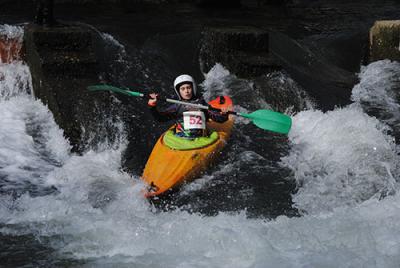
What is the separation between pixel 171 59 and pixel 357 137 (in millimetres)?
3308

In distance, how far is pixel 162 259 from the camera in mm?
4855

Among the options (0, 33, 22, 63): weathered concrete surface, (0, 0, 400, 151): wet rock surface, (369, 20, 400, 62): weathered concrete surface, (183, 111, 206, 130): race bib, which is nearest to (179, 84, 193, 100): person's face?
(183, 111, 206, 130): race bib

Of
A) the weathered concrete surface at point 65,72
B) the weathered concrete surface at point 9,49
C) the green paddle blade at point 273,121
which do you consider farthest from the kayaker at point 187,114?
the weathered concrete surface at point 9,49

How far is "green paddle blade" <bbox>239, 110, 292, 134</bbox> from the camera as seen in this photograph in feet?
22.6

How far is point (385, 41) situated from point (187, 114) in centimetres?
486

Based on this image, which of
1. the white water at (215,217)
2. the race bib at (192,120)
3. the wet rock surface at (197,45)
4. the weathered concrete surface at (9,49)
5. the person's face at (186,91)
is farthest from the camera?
the weathered concrete surface at (9,49)

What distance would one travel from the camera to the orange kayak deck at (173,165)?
6.18 m

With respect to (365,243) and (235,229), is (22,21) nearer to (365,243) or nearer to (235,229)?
(235,229)

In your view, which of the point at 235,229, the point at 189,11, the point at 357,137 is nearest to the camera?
the point at 235,229

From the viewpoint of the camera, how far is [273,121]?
22.7ft

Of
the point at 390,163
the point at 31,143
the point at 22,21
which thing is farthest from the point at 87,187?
the point at 22,21

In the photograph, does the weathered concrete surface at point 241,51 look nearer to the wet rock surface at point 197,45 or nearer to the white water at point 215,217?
the wet rock surface at point 197,45

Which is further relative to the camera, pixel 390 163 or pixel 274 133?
pixel 274 133

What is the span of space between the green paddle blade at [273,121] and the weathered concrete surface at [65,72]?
5.90 ft
